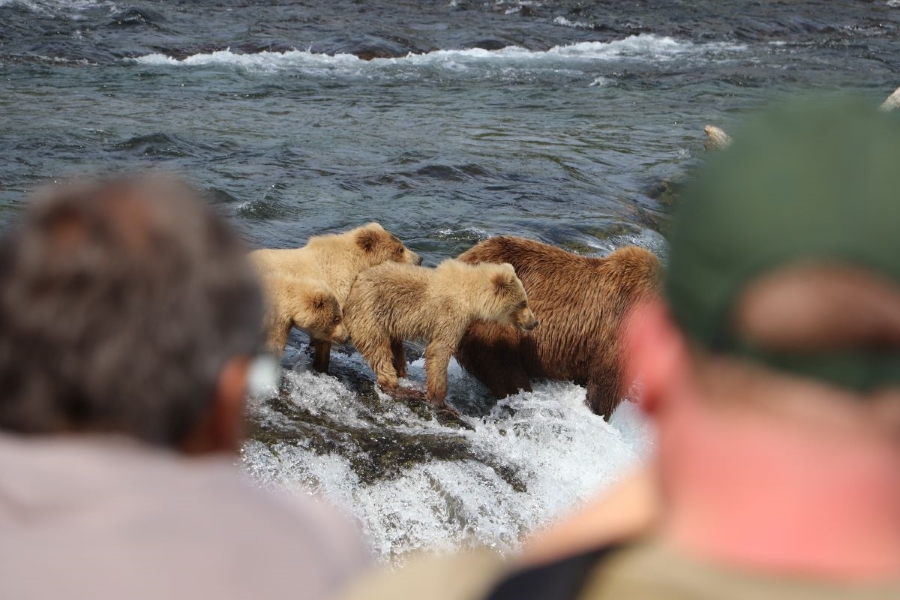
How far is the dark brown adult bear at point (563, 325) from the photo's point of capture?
7.59 metres

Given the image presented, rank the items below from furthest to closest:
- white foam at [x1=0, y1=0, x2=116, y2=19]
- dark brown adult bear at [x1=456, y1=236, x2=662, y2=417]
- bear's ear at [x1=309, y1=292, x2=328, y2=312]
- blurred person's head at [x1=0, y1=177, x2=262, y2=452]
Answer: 1. white foam at [x1=0, y1=0, x2=116, y2=19]
2. dark brown adult bear at [x1=456, y1=236, x2=662, y2=417]
3. bear's ear at [x1=309, y1=292, x2=328, y2=312]
4. blurred person's head at [x1=0, y1=177, x2=262, y2=452]

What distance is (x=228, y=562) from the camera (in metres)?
1.52

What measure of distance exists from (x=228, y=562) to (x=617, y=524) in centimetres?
51

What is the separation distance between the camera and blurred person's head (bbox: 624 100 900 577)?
1.07 m

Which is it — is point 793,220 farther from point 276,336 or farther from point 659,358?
point 276,336

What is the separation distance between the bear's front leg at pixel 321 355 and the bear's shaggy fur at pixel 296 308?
303mm

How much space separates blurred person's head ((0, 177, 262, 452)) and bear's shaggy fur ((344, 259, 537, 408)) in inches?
224

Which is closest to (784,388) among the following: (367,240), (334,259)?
(334,259)

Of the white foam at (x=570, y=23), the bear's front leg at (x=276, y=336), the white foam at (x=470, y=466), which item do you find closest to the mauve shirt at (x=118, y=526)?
the white foam at (x=470, y=466)

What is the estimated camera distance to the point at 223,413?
156 cm

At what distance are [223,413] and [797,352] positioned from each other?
2.62ft

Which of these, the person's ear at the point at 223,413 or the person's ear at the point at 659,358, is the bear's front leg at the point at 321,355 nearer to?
the person's ear at the point at 223,413

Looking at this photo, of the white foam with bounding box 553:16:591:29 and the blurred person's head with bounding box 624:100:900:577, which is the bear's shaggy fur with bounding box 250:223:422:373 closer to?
the blurred person's head with bounding box 624:100:900:577

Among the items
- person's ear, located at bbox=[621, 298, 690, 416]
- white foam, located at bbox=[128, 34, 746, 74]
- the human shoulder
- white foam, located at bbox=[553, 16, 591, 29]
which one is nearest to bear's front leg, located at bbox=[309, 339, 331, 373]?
the human shoulder
